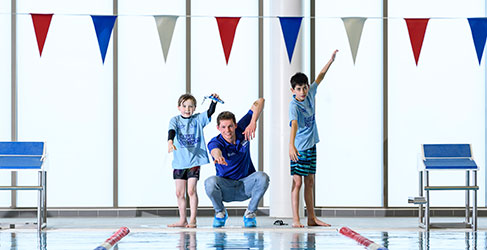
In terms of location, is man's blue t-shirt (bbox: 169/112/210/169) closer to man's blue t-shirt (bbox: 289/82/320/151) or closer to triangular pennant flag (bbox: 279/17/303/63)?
man's blue t-shirt (bbox: 289/82/320/151)

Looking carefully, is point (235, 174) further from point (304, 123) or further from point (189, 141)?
point (304, 123)

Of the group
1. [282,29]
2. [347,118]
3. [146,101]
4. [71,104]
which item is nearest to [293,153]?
[282,29]

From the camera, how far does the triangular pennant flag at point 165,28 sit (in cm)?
718

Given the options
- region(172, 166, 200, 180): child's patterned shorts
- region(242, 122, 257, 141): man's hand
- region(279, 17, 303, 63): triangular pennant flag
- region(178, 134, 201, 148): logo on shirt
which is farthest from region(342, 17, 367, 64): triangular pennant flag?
region(172, 166, 200, 180): child's patterned shorts

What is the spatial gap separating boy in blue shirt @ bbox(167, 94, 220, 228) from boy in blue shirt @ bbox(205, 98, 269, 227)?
0.14 metres

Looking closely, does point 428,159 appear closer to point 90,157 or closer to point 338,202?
point 338,202

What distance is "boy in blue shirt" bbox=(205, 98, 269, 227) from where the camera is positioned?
647 cm

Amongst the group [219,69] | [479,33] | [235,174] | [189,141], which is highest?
[479,33]

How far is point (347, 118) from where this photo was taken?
8.34 m

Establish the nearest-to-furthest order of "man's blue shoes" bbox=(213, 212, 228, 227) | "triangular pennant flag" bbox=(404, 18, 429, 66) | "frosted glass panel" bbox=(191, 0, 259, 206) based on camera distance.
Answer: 1. "man's blue shoes" bbox=(213, 212, 228, 227)
2. "triangular pennant flag" bbox=(404, 18, 429, 66)
3. "frosted glass panel" bbox=(191, 0, 259, 206)

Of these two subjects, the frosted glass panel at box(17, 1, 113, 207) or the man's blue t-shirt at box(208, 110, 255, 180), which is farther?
→ the frosted glass panel at box(17, 1, 113, 207)

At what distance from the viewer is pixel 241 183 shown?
21.4ft

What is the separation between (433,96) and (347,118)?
964 millimetres

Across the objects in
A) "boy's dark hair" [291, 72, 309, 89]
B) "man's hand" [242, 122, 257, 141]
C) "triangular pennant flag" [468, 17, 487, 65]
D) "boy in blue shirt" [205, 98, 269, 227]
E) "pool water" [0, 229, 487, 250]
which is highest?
"triangular pennant flag" [468, 17, 487, 65]
